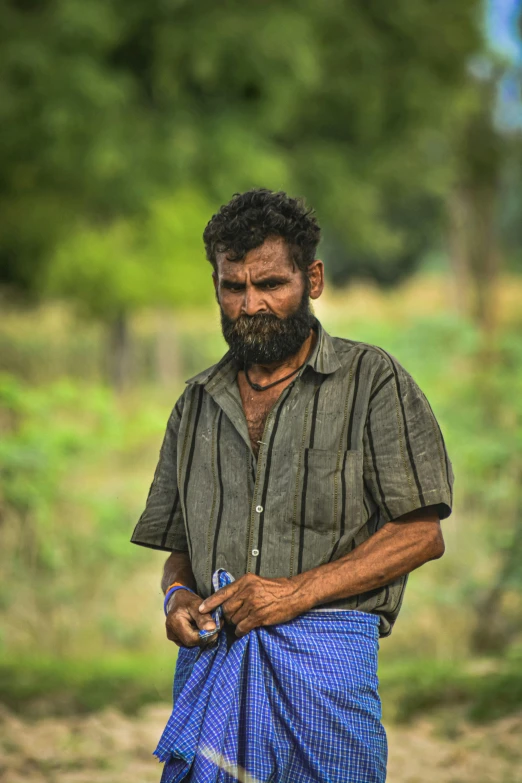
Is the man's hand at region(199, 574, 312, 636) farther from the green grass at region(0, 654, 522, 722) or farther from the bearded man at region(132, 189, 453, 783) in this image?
the green grass at region(0, 654, 522, 722)

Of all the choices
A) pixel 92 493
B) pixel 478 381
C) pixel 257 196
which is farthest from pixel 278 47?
pixel 257 196

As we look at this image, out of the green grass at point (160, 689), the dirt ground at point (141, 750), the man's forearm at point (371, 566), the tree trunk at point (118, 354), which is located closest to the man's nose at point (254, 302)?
the man's forearm at point (371, 566)

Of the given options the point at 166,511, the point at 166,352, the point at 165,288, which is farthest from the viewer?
the point at 166,352

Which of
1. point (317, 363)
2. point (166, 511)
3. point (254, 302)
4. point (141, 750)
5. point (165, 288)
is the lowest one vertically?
point (141, 750)

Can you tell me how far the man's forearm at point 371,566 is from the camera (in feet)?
7.93

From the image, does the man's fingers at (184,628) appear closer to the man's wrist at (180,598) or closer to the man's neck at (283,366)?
the man's wrist at (180,598)

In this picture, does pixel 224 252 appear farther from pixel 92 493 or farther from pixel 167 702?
pixel 92 493

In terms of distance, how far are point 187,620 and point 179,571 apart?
23cm

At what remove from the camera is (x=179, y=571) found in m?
2.72

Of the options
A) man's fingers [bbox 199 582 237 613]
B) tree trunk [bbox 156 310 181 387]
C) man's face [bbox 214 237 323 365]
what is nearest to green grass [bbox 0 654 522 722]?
man's fingers [bbox 199 582 237 613]

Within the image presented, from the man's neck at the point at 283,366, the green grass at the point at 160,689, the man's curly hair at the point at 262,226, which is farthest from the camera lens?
the green grass at the point at 160,689

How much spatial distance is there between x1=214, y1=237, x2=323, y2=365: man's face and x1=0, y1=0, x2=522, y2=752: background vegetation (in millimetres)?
3625

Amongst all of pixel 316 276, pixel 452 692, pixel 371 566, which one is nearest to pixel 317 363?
pixel 316 276

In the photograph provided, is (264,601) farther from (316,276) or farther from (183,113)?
(183,113)
